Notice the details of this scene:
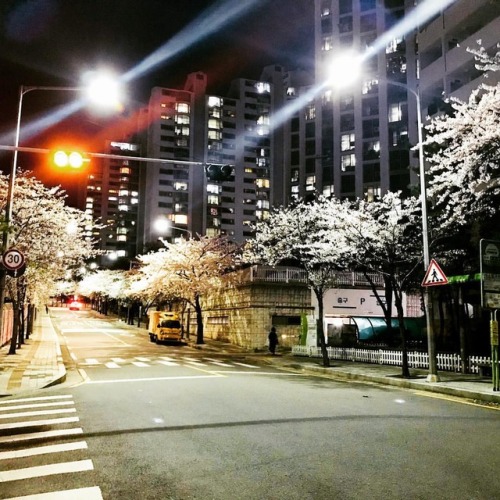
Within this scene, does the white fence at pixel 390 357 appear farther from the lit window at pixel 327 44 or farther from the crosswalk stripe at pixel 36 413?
the lit window at pixel 327 44

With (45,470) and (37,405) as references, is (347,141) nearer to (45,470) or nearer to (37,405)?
(37,405)

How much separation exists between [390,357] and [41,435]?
1779 cm

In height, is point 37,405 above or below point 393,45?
below

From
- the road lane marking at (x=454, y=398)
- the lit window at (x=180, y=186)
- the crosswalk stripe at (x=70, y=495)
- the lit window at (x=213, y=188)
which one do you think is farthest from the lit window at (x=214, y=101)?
the crosswalk stripe at (x=70, y=495)

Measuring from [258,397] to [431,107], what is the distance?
35.5 m

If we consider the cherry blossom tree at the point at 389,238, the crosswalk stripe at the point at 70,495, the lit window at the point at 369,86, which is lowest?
the crosswalk stripe at the point at 70,495

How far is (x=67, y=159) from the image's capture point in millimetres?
11781

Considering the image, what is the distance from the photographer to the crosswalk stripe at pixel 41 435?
775 cm

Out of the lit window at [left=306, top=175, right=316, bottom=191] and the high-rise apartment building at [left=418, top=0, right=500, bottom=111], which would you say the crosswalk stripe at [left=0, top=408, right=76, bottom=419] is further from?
the lit window at [left=306, top=175, right=316, bottom=191]

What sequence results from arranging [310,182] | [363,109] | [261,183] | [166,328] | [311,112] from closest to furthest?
[166,328] → [363,109] → [310,182] → [311,112] → [261,183]

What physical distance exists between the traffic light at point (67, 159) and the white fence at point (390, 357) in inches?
585

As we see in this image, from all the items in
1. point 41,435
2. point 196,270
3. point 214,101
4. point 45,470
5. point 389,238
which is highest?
point 214,101

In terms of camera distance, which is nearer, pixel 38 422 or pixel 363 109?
pixel 38 422

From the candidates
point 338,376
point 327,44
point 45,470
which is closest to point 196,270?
point 338,376
